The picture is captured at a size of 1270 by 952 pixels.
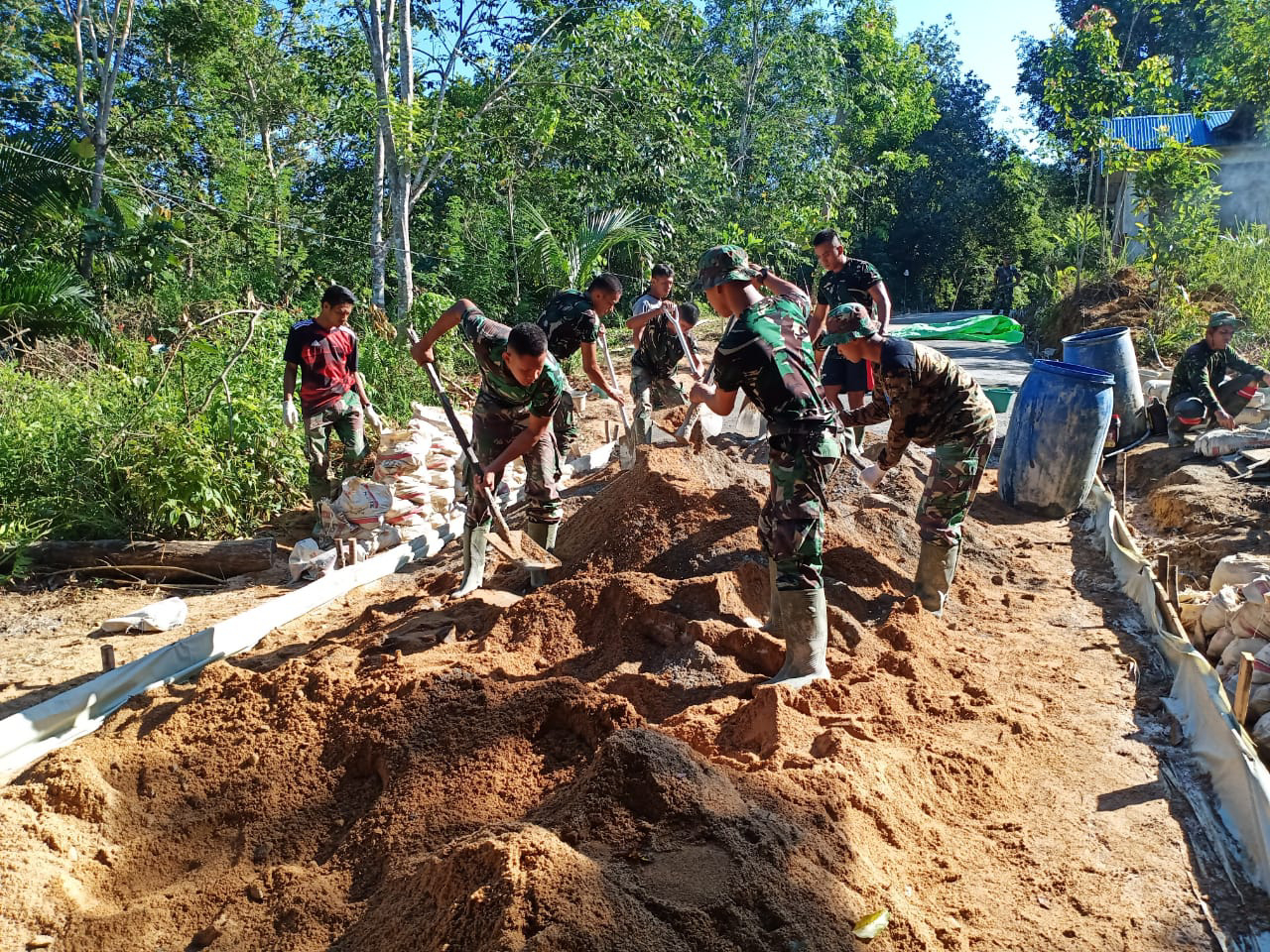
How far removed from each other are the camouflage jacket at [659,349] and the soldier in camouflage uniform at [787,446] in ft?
10.2

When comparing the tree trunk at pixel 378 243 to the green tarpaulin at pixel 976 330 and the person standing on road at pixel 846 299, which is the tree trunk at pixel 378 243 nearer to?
the person standing on road at pixel 846 299

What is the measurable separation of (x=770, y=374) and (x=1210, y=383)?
18.7 feet

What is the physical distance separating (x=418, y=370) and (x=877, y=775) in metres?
7.05

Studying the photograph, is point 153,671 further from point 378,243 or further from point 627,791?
point 378,243

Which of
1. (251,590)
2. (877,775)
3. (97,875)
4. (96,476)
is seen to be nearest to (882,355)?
(877,775)

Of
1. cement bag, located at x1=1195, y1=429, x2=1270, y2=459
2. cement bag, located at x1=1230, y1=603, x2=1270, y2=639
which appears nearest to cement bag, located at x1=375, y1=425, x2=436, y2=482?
cement bag, located at x1=1230, y1=603, x2=1270, y2=639

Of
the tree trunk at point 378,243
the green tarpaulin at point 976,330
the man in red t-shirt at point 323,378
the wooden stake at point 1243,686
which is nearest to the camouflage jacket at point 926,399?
the wooden stake at point 1243,686

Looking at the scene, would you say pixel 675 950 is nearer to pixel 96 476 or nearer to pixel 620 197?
pixel 96 476

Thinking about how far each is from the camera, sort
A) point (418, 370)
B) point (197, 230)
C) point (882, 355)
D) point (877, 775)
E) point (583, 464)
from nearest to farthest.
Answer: point (877, 775) < point (882, 355) < point (583, 464) < point (418, 370) < point (197, 230)

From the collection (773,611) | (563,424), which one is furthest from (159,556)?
(773,611)

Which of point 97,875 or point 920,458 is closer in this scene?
point 97,875

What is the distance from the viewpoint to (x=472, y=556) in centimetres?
454

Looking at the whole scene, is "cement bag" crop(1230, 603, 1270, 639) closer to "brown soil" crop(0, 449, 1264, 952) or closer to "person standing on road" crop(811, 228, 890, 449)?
"brown soil" crop(0, 449, 1264, 952)

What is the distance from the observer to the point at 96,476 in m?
5.95
